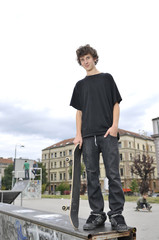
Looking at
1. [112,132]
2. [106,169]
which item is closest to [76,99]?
[112,132]

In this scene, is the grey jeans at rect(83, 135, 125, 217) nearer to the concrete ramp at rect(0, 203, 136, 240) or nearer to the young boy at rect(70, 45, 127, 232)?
the young boy at rect(70, 45, 127, 232)

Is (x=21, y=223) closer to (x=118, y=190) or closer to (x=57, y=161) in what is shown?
(x=118, y=190)

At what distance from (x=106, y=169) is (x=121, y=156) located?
5018cm

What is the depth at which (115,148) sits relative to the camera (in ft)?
8.08

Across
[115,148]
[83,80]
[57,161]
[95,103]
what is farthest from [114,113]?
[57,161]

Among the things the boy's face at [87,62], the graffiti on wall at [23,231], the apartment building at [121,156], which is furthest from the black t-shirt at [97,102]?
the apartment building at [121,156]

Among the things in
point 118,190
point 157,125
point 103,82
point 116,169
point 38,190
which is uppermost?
point 157,125

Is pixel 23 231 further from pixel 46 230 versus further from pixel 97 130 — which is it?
pixel 97 130

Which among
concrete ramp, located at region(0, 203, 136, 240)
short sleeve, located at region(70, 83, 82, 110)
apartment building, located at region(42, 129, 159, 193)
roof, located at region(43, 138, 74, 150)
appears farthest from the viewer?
roof, located at region(43, 138, 74, 150)

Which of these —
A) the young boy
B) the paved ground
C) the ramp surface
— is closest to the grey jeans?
the young boy

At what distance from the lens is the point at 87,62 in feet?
9.30

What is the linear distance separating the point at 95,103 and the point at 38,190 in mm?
19341

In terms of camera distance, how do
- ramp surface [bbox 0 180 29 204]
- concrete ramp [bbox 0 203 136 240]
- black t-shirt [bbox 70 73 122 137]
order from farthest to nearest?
ramp surface [bbox 0 180 29 204], black t-shirt [bbox 70 73 122 137], concrete ramp [bbox 0 203 136 240]

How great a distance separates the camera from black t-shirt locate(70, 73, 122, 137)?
258 cm
